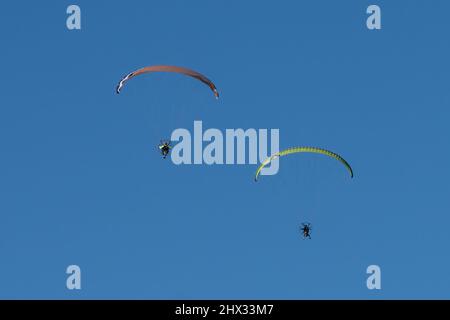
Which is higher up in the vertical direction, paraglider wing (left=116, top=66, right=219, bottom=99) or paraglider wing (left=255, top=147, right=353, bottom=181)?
paraglider wing (left=116, top=66, right=219, bottom=99)

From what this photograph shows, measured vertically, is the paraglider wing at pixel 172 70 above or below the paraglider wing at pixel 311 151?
above

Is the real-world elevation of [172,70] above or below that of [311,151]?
above
